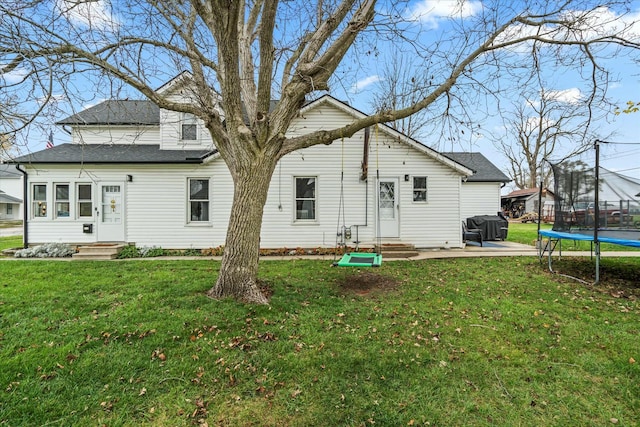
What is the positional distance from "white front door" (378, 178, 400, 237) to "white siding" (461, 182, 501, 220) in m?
8.83

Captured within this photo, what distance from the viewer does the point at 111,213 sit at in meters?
11.0

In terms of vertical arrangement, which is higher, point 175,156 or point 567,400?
point 175,156

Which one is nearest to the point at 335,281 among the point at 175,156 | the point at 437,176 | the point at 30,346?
the point at 30,346

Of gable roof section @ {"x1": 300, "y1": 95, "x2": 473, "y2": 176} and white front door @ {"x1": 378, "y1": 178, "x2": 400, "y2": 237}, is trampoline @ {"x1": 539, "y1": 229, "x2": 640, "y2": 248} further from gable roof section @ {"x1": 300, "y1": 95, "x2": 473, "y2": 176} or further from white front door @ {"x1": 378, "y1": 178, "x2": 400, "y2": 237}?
white front door @ {"x1": 378, "y1": 178, "x2": 400, "y2": 237}

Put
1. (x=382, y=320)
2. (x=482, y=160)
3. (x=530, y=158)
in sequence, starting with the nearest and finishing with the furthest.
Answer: (x=382, y=320) → (x=482, y=160) → (x=530, y=158)

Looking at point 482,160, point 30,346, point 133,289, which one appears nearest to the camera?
point 30,346

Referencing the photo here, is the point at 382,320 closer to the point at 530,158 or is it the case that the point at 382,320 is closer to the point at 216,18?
the point at 216,18

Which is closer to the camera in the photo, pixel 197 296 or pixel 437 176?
pixel 197 296

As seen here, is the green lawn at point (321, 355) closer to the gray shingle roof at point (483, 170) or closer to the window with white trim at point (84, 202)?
the window with white trim at point (84, 202)

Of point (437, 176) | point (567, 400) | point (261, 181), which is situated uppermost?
point (437, 176)

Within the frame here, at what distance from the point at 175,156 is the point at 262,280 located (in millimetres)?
7142

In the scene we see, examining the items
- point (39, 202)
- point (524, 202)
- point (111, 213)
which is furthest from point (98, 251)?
point (524, 202)

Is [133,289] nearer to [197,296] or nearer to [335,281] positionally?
[197,296]

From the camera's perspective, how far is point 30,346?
143 inches
